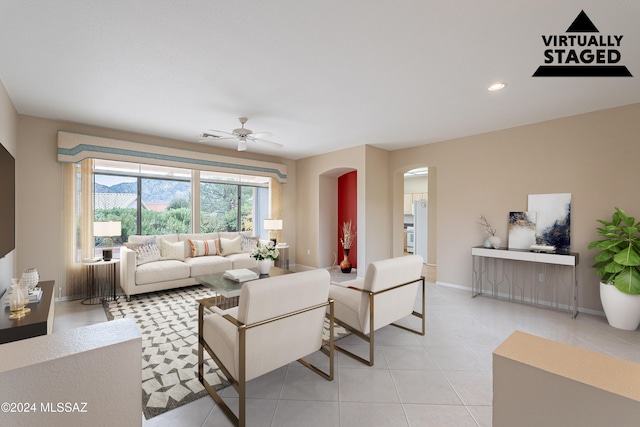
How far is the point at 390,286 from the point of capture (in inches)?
104

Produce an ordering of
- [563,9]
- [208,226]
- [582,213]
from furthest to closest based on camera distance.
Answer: [208,226] < [582,213] < [563,9]

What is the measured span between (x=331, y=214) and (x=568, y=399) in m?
6.24

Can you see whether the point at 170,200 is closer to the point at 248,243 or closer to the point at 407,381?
the point at 248,243

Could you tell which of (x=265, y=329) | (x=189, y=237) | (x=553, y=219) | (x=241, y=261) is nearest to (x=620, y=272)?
(x=553, y=219)

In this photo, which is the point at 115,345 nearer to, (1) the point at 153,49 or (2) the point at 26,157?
(1) the point at 153,49

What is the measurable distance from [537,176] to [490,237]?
3.68 ft

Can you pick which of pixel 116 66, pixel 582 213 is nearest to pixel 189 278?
pixel 116 66

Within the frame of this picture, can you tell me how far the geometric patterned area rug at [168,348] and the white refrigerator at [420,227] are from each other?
17.7 ft

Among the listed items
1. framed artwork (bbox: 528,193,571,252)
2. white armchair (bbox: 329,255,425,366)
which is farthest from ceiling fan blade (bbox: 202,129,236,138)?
framed artwork (bbox: 528,193,571,252)

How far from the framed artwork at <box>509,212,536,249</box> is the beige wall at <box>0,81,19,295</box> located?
256 inches

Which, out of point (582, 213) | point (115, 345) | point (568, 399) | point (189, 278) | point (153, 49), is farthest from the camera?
point (189, 278)

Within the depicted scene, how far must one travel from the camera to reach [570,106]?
3580mm

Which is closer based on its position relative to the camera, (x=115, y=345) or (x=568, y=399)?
(x=568, y=399)

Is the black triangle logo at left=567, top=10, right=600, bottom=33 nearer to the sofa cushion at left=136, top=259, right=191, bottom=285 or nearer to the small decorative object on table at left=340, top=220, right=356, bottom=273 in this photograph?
the small decorative object on table at left=340, top=220, right=356, bottom=273
